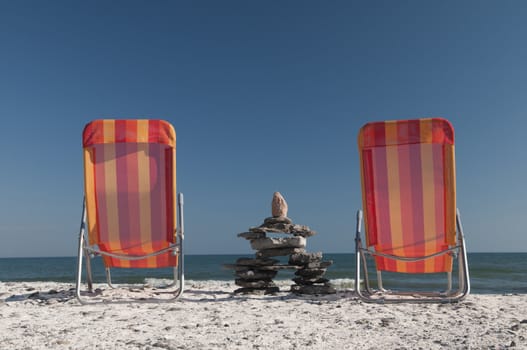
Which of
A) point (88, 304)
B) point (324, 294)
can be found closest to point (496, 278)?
point (324, 294)

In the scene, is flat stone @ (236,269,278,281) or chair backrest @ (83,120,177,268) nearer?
chair backrest @ (83,120,177,268)

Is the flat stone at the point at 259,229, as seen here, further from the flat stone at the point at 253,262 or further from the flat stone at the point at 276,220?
the flat stone at the point at 253,262

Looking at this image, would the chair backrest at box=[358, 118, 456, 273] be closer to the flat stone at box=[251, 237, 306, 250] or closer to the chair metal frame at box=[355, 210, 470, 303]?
the chair metal frame at box=[355, 210, 470, 303]

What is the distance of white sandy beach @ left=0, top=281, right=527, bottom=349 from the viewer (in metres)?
2.41

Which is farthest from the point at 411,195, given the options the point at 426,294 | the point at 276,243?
the point at 276,243

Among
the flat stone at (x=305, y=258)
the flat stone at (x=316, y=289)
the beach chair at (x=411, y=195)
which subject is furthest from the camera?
the flat stone at (x=305, y=258)

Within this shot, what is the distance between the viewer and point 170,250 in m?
4.16

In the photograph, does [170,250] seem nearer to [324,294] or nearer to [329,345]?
[324,294]

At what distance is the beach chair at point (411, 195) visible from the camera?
3.93 m

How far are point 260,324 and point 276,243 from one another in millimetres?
2180

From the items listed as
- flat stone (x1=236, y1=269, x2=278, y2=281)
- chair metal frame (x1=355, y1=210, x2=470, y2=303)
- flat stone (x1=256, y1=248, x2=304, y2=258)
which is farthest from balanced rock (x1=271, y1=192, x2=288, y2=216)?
chair metal frame (x1=355, y1=210, x2=470, y2=303)

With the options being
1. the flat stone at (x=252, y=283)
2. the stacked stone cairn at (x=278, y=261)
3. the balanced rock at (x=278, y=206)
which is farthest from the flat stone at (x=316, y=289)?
the balanced rock at (x=278, y=206)

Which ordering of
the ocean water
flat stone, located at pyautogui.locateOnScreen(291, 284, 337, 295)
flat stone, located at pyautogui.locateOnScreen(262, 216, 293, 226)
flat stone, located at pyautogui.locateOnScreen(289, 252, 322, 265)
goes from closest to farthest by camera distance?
flat stone, located at pyautogui.locateOnScreen(291, 284, 337, 295) < flat stone, located at pyautogui.locateOnScreen(289, 252, 322, 265) < flat stone, located at pyautogui.locateOnScreen(262, 216, 293, 226) < the ocean water

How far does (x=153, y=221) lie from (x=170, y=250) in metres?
0.36
